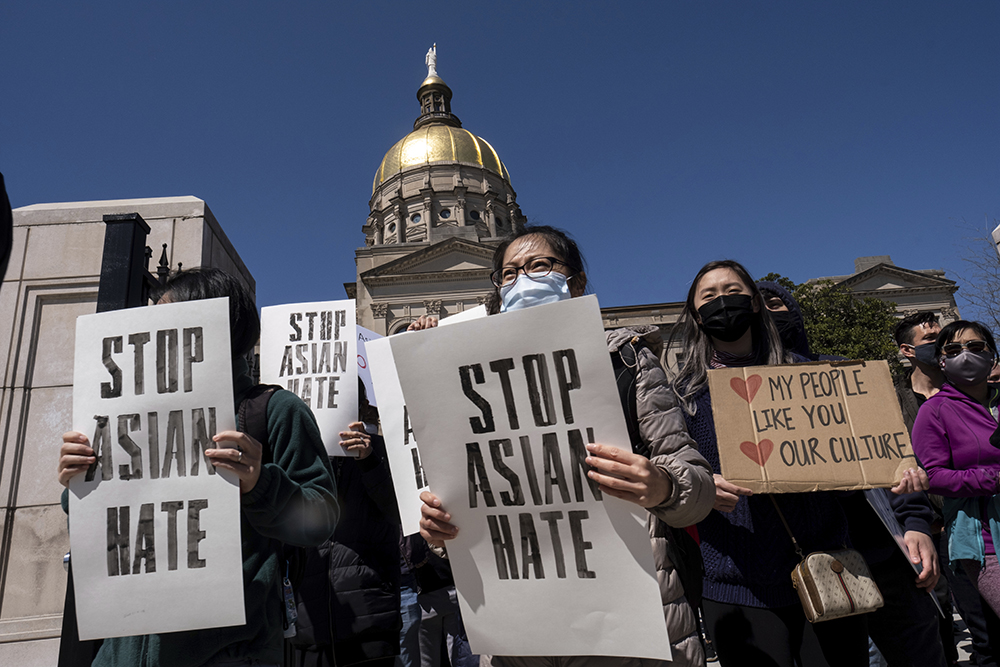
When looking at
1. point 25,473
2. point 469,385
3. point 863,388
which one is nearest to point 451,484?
point 469,385

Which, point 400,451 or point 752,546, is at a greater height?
point 400,451

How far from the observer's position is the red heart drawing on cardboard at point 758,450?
2.24 metres

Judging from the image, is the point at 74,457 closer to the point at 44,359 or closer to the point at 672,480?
the point at 672,480

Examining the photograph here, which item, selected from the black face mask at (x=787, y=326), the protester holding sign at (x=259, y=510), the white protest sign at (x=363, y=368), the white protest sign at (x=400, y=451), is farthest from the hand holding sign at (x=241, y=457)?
the black face mask at (x=787, y=326)

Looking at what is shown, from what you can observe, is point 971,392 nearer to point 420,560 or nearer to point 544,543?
point 544,543

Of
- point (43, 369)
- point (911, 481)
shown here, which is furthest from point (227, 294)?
point (43, 369)

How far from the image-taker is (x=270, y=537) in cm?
193

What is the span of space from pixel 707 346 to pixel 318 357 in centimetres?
232

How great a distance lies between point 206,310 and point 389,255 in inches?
1753

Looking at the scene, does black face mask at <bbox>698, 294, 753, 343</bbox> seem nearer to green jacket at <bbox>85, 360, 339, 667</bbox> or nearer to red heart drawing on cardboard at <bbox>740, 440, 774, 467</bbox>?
red heart drawing on cardboard at <bbox>740, 440, 774, 467</bbox>

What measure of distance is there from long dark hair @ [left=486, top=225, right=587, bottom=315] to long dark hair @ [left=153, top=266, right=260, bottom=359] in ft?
2.97

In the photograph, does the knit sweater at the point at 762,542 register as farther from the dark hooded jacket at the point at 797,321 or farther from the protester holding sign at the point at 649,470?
the dark hooded jacket at the point at 797,321

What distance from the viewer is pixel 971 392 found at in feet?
11.5

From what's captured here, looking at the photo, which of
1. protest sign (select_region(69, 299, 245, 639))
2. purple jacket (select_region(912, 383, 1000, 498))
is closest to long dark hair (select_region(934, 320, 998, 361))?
purple jacket (select_region(912, 383, 1000, 498))
